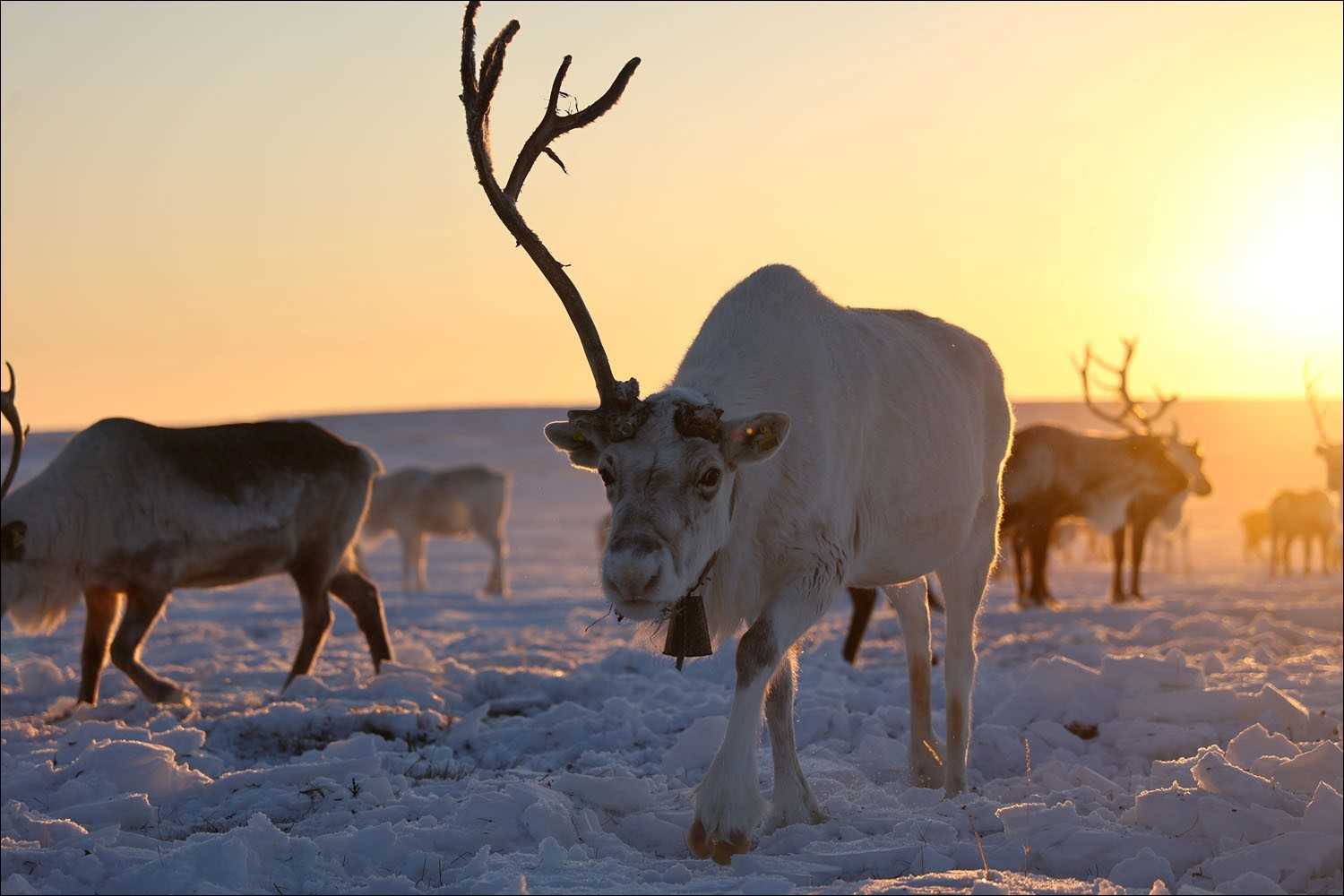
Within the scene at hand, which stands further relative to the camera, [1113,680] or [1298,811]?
[1113,680]

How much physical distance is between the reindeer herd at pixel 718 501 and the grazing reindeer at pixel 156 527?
0.02 meters

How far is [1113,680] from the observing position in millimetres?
9312

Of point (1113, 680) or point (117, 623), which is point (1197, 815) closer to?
point (1113, 680)

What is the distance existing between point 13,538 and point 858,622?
7.13 m

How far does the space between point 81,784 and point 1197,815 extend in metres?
5.03

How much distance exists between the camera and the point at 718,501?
575 cm

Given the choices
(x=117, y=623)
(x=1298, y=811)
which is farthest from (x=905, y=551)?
(x=117, y=623)

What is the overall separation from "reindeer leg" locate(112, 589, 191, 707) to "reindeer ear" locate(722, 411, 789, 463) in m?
6.83

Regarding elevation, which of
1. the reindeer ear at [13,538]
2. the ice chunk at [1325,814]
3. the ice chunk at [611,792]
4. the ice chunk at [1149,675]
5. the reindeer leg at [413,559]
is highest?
the reindeer ear at [13,538]

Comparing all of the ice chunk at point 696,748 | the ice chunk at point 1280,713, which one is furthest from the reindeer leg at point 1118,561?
the ice chunk at point 696,748

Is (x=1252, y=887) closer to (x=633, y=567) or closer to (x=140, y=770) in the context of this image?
(x=633, y=567)

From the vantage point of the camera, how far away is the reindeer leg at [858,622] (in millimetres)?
13562

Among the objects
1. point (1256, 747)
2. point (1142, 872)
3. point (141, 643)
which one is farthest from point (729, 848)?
point (141, 643)

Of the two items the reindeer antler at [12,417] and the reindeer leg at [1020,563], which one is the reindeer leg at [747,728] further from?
the reindeer leg at [1020,563]
